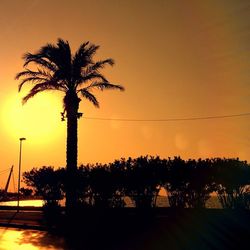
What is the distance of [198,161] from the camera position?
26203 millimetres

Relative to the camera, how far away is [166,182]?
26.8m

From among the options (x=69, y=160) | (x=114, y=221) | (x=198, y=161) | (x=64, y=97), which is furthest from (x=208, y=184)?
(x=64, y=97)

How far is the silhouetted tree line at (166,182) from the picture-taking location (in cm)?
2545

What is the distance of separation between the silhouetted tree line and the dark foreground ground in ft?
4.63

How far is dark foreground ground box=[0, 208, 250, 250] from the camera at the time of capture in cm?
1560

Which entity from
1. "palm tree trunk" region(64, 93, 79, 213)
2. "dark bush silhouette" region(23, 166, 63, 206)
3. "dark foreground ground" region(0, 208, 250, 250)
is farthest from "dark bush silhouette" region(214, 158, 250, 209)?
"dark bush silhouette" region(23, 166, 63, 206)

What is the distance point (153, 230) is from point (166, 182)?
7.39 m

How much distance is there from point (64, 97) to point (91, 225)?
36.1ft

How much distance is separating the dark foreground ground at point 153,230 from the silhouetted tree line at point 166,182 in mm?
1410

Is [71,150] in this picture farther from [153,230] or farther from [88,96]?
[153,230]

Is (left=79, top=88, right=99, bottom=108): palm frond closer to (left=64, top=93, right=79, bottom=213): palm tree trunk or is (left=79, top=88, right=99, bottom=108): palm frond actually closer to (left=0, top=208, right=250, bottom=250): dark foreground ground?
(left=64, top=93, right=79, bottom=213): palm tree trunk

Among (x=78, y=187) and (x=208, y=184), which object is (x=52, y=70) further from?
(x=208, y=184)

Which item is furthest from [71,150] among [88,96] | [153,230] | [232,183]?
[153,230]

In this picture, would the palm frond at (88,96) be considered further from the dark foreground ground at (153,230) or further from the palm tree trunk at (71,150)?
the dark foreground ground at (153,230)
